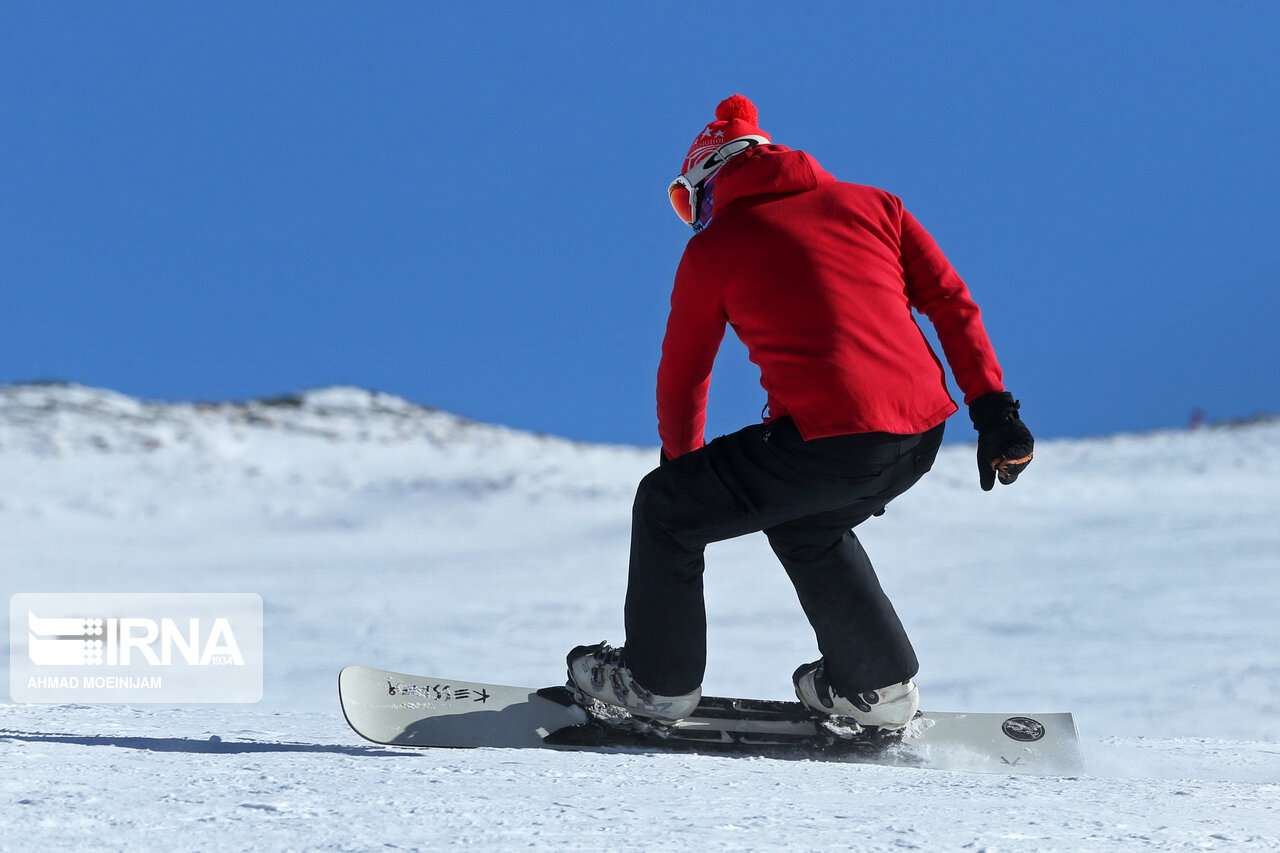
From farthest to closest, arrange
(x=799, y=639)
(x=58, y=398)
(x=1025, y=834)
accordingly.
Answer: (x=58, y=398), (x=799, y=639), (x=1025, y=834)

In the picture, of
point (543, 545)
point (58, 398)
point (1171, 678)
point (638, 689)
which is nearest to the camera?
point (638, 689)

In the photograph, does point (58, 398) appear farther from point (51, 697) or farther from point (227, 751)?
point (227, 751)

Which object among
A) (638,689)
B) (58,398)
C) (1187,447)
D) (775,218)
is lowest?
(638,689)

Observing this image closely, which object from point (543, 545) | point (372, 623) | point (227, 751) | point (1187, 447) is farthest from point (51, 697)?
point (1187, 447)

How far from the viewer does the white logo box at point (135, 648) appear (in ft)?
11.7

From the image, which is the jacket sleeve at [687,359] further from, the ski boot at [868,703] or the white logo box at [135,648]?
the white logo box at [135,648]

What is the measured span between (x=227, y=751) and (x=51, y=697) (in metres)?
2.01

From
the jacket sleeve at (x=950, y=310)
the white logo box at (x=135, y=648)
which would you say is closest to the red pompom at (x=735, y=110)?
the jacket sleeve at (x=950, y=310)

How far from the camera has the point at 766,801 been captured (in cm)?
174

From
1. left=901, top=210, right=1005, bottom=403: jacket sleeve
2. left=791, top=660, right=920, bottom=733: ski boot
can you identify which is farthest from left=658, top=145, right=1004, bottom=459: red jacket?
left=791, top=660, right=920, bottom=733: ski boot

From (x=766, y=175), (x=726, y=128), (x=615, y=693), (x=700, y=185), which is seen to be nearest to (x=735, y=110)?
(x=726, y=128)

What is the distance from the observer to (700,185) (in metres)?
2.54

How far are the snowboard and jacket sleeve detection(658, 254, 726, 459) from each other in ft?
2.20

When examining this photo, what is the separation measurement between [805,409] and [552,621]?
3064 mm
